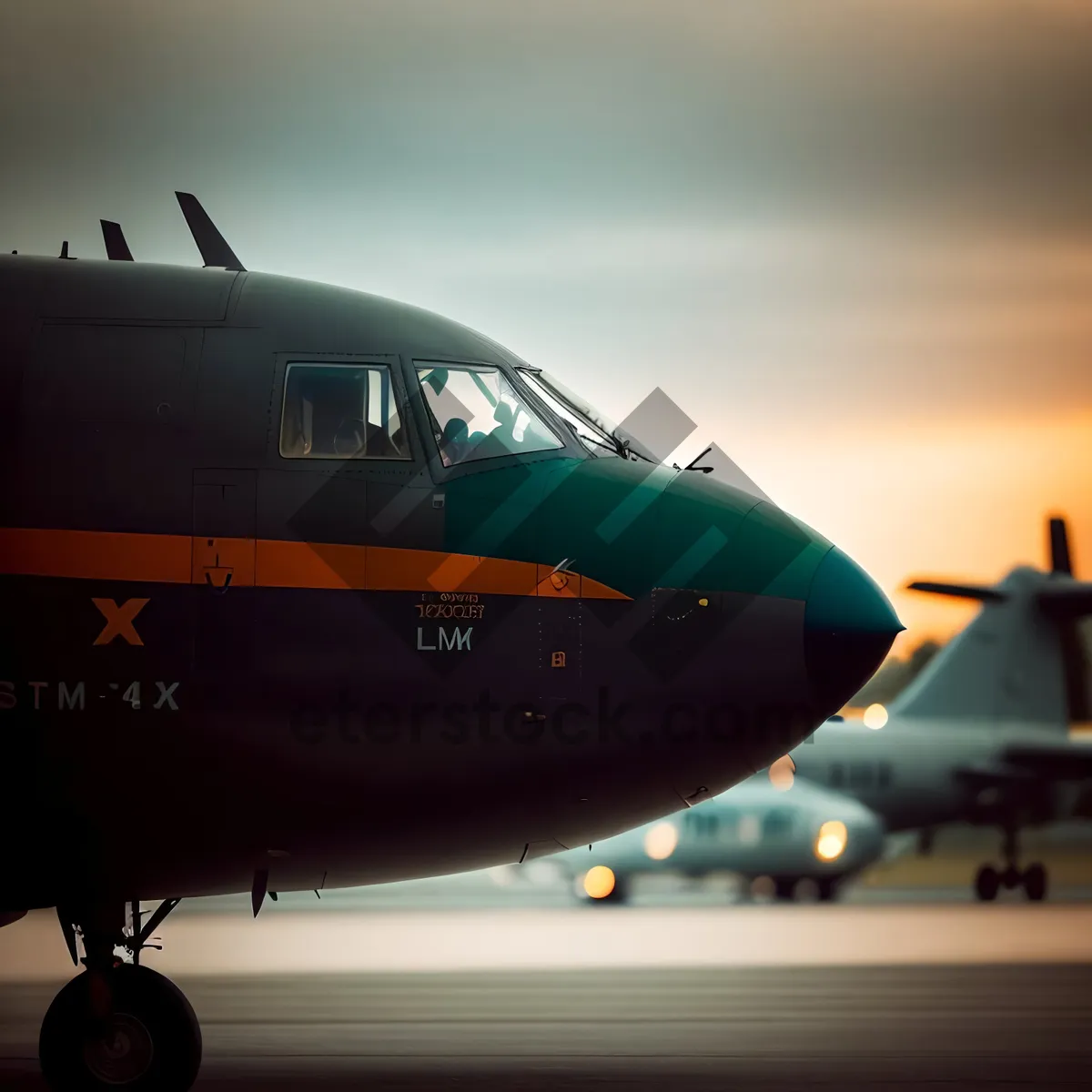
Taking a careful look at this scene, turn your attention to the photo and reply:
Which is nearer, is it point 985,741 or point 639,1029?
point 639,1029

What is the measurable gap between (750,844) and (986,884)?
5737 mm

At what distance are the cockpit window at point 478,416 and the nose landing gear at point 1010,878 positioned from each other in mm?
28190

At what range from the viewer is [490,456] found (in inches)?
354

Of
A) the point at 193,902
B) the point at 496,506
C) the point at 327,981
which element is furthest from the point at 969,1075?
the point at 193,902

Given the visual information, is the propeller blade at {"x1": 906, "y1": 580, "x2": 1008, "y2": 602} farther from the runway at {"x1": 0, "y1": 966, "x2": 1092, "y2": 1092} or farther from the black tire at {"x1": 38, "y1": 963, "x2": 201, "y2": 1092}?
the black tire at {"x1": 38, "y1": 963, "x2": 201, "y2": 1092}

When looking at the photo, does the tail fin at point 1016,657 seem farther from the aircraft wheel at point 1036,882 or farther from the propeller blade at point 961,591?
the aircraft wheel at point 1036,882

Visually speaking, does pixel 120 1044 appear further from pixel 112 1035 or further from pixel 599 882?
pixel 599 882

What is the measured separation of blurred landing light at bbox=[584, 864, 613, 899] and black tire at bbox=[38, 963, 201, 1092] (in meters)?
22.9

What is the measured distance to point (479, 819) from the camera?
8.83 meters

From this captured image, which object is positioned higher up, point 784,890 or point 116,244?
point 116,244

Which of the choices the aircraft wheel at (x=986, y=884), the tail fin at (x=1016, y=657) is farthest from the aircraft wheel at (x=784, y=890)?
the tail fin at (x=1016, y=657)

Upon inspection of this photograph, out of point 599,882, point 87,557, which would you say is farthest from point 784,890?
point 87,557

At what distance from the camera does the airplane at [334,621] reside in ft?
27.8

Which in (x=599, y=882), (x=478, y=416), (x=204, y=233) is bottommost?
(x=599, y=882)
